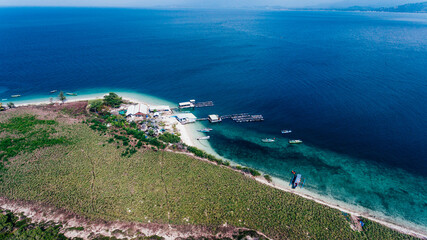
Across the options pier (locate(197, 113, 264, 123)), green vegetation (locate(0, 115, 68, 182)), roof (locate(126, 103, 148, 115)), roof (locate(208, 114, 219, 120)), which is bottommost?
pier (locate(197, 113, 264, 123))

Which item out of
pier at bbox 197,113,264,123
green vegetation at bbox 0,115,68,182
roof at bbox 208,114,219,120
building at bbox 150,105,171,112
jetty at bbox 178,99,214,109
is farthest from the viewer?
jetty at bbox 178,99,214,109

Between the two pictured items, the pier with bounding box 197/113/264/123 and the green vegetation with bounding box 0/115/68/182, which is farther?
the pier with bounding box 197/113/264/123

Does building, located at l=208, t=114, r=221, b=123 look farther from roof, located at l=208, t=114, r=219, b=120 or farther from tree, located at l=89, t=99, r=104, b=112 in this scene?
tree, located at l=89, t=99, r=104, b=112

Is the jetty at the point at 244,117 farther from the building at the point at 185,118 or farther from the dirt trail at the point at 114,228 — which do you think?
the dirt trail at the point at 114,228

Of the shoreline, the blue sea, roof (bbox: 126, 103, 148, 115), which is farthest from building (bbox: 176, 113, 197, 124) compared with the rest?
roof (bbox: 126, 103, 148, 115)

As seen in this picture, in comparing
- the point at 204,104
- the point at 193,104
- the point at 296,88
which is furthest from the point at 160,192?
the point at 296,88

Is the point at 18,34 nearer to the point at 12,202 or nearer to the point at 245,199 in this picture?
the point at 12,202
